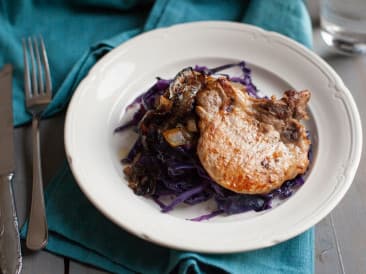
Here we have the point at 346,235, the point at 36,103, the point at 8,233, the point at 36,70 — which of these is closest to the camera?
the point at 8,233

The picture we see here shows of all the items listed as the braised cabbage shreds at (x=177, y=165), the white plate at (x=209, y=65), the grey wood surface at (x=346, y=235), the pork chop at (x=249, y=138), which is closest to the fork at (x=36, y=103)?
the white plate at (x=209, y=65)

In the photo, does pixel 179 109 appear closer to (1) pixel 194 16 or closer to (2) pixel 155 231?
(2) pixel 155 231

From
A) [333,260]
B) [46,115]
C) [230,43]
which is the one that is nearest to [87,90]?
[46,115]

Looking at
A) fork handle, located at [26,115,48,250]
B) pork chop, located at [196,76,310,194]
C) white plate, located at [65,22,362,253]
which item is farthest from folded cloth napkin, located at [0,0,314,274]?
pork chop, located at [196,76,310,194]

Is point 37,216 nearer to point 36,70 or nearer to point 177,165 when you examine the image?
point 177,165

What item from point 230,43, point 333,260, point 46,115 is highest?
point 230,43

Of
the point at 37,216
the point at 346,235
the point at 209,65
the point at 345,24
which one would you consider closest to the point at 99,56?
the point at 209,65

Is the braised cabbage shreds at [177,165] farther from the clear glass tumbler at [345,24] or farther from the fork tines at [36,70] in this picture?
the clear glass tumbler at [345,24]
